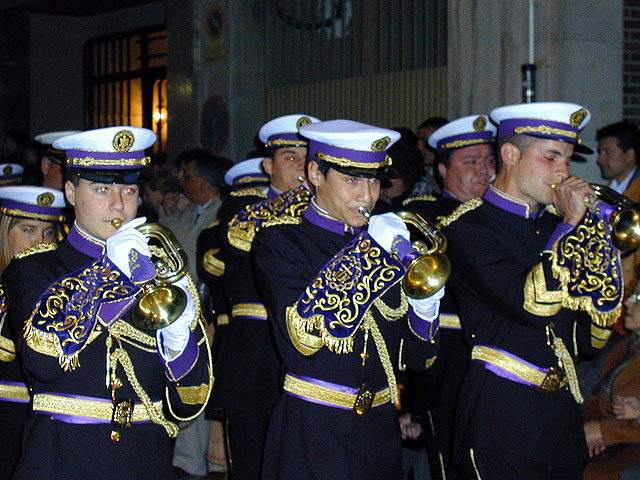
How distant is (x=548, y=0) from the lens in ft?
23.8

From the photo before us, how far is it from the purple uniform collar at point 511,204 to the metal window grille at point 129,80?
10.7m

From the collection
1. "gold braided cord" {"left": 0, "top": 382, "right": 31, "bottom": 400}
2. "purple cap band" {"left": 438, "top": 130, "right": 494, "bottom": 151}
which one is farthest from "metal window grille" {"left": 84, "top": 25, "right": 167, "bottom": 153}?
"gold braided cord" {"left": 0, "top": 382, "right": 31, "bottom": 400}

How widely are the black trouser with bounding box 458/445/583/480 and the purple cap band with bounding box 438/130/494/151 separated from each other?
1916mm

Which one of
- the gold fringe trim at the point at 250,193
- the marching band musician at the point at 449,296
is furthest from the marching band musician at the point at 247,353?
the marching band musician at the point at 449,296

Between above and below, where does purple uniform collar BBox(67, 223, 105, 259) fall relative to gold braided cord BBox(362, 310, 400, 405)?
above

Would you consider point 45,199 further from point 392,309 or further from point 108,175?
point 392,309

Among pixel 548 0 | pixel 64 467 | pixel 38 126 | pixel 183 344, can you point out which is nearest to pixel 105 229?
pixel 183 344

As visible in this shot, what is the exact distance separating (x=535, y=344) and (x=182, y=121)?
9.01 metres

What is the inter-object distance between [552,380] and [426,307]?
23.2 inches

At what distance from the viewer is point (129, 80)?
14.4m

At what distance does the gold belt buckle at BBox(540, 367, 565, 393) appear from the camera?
11.2 ft

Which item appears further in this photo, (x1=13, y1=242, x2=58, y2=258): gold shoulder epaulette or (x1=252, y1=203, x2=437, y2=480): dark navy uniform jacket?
(x1=13, y1=242, x2=58, y2=258): gold shoulder epaulette

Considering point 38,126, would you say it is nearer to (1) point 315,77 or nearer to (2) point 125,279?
(1) point 315,77

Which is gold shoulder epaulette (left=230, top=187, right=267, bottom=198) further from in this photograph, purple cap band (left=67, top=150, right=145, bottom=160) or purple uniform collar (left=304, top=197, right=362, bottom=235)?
purple cap band (left=67, top=150, right=145, bottom=160)
